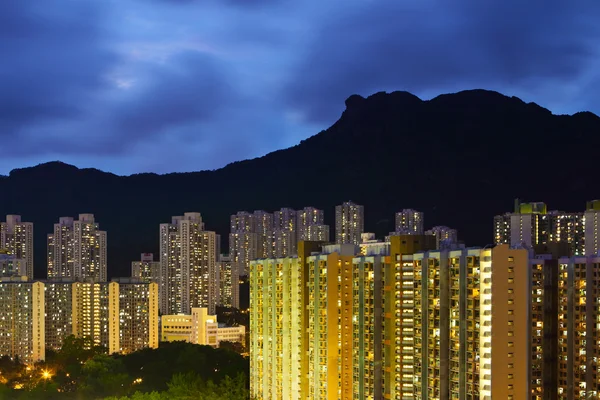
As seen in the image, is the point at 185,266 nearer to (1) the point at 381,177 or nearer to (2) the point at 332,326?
(1) the point at 381,177

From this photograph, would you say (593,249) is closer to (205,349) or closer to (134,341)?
(205,349)

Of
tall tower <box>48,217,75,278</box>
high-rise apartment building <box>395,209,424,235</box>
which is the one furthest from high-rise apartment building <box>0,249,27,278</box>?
high-rise apartment building <box>395,209,424,235</box>

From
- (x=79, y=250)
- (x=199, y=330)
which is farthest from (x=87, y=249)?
(x=199, y=330)

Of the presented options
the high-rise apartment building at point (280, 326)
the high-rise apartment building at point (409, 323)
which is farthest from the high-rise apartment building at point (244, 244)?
the high-rise apartment building at point (409, 323)

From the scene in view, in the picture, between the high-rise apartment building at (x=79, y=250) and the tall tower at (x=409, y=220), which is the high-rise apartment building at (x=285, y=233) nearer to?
the tall tower at (x=409, y=220)

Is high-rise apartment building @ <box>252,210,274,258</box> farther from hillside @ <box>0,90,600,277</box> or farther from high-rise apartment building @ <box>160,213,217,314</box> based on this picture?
high-rise apartment building @ <box>160,213,217,314</box>
